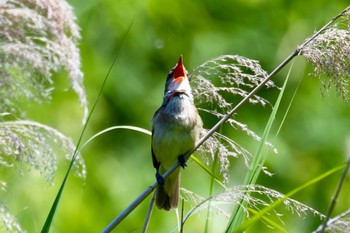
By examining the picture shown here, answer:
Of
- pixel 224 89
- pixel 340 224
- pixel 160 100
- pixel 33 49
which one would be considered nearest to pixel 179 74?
pixel 33 49

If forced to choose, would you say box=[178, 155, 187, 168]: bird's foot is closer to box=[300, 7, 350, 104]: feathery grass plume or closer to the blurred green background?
box=[300, 7, 350, 104]: feathery grass plume

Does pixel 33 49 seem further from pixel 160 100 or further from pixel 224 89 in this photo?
pixel 160 100

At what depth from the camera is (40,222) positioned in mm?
4027

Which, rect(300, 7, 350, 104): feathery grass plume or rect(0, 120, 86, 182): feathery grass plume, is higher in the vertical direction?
rect(300, 7, 350, 104): feathery grass plume

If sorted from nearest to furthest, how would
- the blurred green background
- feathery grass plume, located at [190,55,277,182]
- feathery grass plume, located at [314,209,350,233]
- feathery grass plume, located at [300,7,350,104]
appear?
feathery grass plume, located at [314,209,350,233], feathery grass plume, located at [300,7,350,104], feathery grass plume, located at [190,55,277,182], the blurred green background

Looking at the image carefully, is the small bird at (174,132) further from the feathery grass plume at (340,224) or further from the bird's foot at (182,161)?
the feathery grass plume at (340,224)

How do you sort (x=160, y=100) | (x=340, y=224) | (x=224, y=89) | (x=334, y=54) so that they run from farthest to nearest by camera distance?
(x=160, y=100)
(x=224, y=89)
(x=334, y=54)
(x=340, y=224)

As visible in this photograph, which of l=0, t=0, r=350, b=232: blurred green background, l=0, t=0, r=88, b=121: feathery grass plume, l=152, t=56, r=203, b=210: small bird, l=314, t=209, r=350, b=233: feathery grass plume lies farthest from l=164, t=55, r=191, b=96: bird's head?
l=314, t=209, r=350, b=233: feathery grass plume

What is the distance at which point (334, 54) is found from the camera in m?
2.24

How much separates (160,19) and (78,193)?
1237 millimetres

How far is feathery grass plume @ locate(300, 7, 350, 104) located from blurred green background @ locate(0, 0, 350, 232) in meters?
1.87

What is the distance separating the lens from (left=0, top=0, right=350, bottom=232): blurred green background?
4.32m

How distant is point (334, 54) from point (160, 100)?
247 centimetres

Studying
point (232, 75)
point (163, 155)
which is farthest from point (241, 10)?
point (232, 75)
